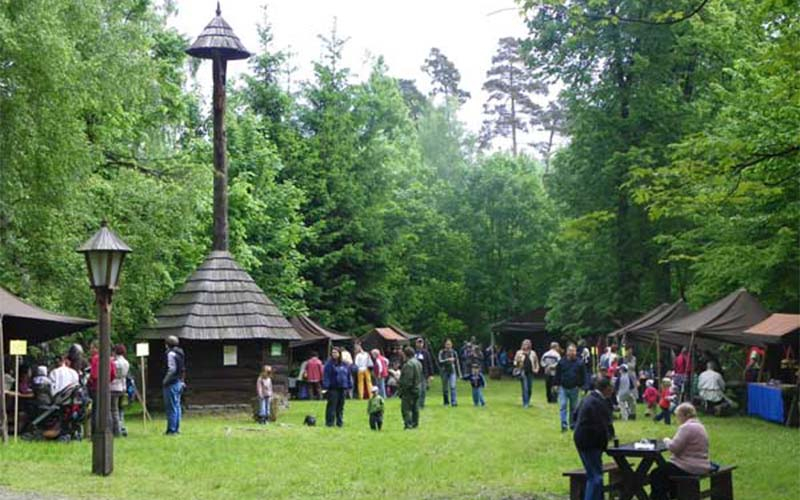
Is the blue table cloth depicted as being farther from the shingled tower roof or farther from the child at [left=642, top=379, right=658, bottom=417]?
the shingled tower roof

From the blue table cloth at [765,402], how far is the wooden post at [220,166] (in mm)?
12621

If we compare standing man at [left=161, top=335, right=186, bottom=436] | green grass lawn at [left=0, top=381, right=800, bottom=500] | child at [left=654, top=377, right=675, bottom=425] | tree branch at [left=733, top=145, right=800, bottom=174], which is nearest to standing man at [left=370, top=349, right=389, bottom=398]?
green grass lawn at [left=0, top=381, right=800, bottom=500]

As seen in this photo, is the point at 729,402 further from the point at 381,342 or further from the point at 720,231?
the point at 381,342

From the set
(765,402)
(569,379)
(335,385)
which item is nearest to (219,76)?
(335,385)

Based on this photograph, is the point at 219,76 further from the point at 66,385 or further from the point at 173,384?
the point at 66,385

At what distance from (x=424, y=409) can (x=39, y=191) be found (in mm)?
11026

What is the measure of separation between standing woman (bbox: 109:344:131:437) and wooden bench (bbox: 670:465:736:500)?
34.2 feet

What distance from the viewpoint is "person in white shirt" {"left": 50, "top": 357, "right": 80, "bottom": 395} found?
19.3 meters

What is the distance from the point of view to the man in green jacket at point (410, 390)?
875 inches

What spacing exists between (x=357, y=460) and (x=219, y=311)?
9.87m

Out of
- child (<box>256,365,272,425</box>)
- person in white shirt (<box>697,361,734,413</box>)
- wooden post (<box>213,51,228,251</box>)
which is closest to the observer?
child (<box>256,365,272,425</box>)

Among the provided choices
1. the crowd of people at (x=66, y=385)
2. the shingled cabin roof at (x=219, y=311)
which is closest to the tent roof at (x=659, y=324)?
the shingled cabin roof at (x=219, y=311)

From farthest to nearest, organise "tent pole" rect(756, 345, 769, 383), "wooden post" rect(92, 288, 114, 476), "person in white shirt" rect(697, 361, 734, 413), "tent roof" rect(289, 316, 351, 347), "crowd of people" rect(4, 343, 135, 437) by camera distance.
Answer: "tent roof" rect(289, 316, 351, 347) → "tent pole" rect(756, 345, 769, 383) → "person in white shirt" rect(697, 361, 734, 413) → "crowd of people" rect(4, 343, 135, 437) → "wooden post" rect(92, 288, 114, 476)

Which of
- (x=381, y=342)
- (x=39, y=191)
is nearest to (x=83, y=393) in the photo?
(x=39, y=191)
